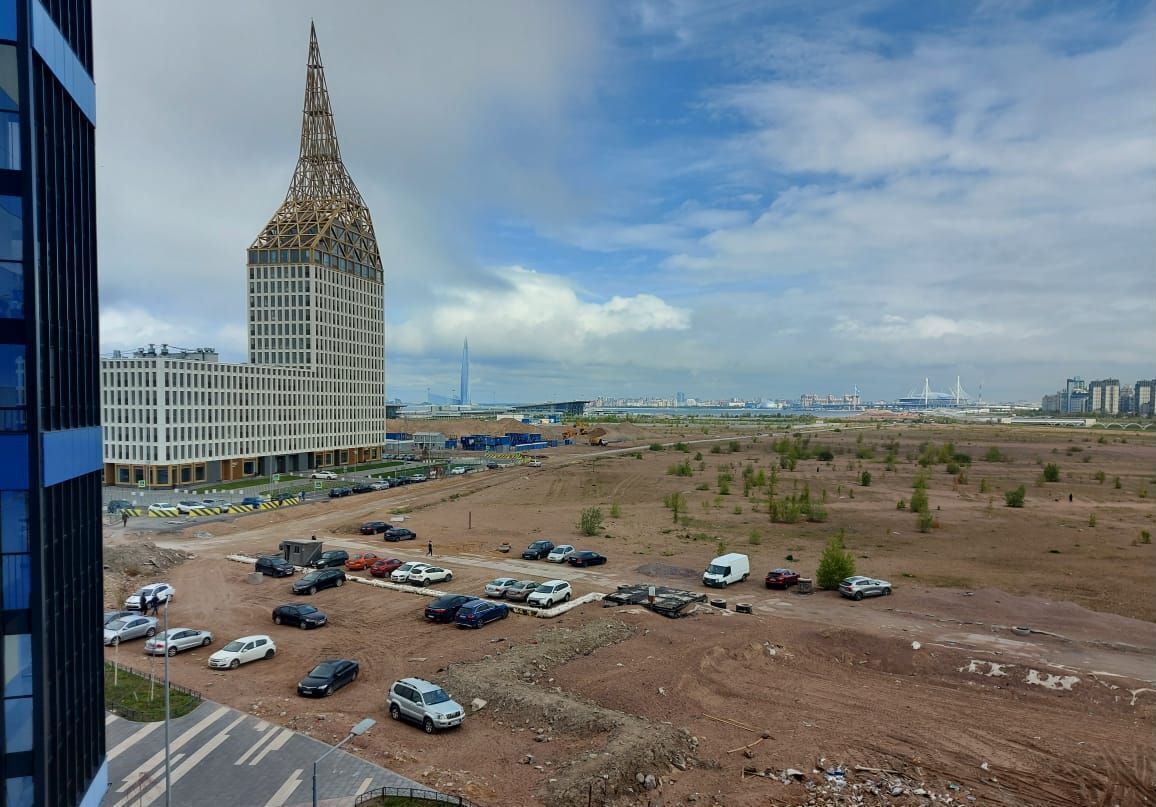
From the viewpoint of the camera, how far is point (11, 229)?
544 inches

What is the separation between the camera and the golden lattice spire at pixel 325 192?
4759 inches

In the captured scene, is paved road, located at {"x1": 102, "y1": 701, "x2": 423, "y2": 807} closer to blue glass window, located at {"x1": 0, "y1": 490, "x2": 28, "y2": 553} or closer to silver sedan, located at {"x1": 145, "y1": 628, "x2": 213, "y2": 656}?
silver sedan, located at {"x1": 145, "y1": 628, "x2": 213, "y2": 656}

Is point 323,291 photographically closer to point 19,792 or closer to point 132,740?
point 132,740

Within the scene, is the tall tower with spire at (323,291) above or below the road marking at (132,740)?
above

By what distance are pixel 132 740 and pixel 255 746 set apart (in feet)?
15.5

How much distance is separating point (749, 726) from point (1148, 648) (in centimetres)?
2302

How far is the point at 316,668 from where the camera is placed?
27.8m

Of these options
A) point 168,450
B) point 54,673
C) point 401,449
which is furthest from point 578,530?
point 401,449

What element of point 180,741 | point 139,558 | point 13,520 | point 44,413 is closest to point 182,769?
point 180,741

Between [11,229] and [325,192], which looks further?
[325,192]

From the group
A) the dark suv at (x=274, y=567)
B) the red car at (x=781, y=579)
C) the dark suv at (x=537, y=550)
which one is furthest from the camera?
the dark suv at (x=537, y=550)

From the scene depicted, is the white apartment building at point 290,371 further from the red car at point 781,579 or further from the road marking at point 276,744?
the red car at point 781,579

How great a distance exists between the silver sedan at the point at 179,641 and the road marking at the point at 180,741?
306 inches

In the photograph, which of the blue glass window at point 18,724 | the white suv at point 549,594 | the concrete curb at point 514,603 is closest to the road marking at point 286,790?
the blue glass window at point 18,724
